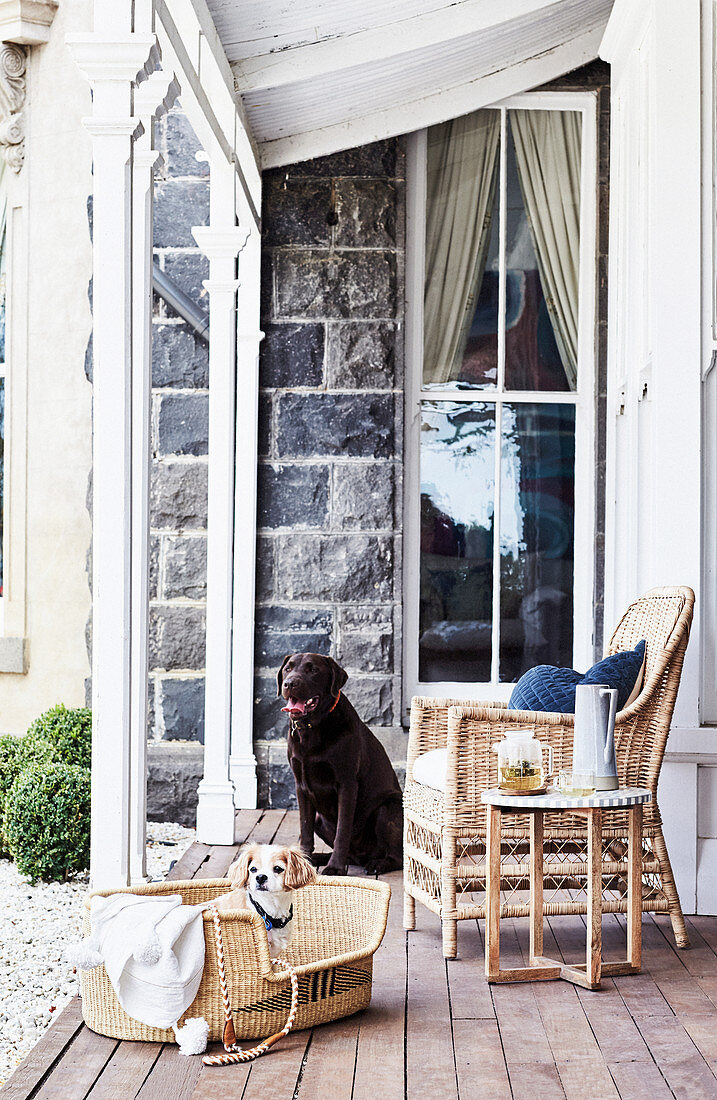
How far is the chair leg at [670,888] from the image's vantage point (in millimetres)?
3299

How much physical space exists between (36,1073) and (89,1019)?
23 cm

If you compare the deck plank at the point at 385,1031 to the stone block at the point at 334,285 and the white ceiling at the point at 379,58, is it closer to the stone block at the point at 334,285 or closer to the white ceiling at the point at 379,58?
the stone block at the point at 334,285

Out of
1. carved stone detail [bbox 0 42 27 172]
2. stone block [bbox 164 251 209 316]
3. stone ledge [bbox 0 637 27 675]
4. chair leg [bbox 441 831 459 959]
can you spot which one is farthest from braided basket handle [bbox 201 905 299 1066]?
carved stone detail [bbox 0 42 27 172]

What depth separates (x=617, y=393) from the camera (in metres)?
4.81

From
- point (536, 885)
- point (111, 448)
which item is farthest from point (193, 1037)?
point (111, 448)

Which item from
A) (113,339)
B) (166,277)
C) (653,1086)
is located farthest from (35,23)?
(653,1086)

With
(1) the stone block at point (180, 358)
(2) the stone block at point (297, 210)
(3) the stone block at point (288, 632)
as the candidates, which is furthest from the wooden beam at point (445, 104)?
(3) the stone block at point (288, 632)

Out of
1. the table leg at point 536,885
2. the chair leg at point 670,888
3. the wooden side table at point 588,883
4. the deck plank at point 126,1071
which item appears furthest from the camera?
the chair leg at point 670,888

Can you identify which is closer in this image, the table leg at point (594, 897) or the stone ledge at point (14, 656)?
the table leg at point (594, 897)

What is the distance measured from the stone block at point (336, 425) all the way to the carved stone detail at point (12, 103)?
74.0 inches

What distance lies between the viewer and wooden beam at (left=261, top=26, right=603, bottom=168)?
16.2 ft

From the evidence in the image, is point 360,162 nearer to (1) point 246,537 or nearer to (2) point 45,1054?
(1) point 246,537

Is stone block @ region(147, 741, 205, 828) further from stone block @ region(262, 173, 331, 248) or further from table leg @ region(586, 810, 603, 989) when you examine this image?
table leg @ region(586, 810, 603, 989)

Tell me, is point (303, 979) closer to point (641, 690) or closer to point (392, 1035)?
point (392, 1035)
